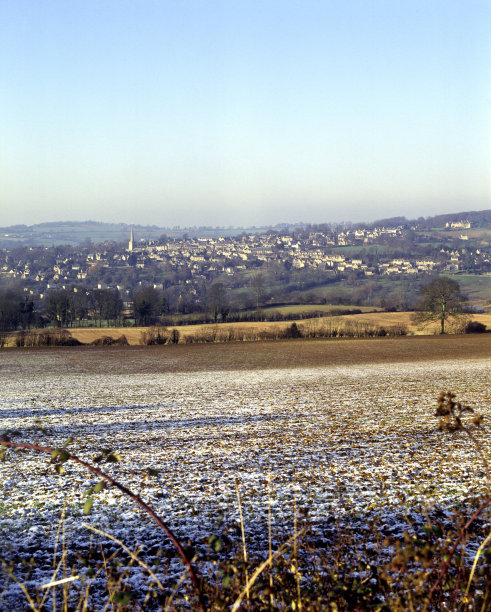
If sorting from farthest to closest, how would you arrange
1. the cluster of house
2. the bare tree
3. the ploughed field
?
the cluster of house
the bare tree
the ploughed field

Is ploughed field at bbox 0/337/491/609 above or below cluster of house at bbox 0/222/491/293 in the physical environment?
below

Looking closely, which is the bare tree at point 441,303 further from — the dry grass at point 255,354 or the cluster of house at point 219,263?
the cluster of house at point 219,263

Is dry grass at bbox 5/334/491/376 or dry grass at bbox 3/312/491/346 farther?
dry grass at bbox 3/312/491/346

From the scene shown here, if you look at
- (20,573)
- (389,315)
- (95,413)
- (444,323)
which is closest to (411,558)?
(20,573)

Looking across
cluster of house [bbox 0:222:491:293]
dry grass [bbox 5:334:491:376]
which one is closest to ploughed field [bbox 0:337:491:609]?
dry grass [bbox 5:334:491:376]

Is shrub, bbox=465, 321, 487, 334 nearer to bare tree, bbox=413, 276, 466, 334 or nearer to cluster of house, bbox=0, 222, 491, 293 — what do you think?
bare tree, bbox=413, 276, 466, 334

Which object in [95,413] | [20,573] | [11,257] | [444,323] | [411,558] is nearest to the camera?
[411,558]

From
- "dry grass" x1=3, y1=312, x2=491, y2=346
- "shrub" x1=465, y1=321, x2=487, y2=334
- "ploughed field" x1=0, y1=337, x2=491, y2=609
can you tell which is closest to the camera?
"ploughed field" x1=0, y1=337, x2=491, y2=609

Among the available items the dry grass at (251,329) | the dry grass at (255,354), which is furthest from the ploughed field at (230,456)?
the dry grass at (251,329)

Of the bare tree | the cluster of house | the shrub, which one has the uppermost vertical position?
the cluster of house

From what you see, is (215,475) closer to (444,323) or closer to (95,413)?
(95,413)
